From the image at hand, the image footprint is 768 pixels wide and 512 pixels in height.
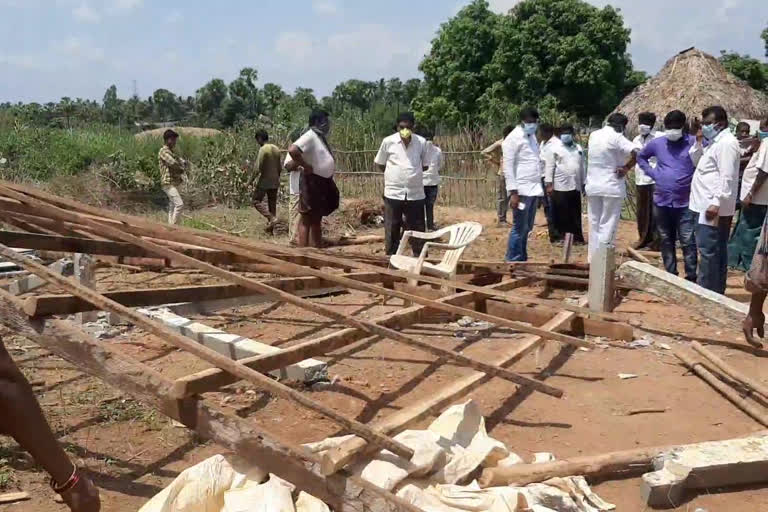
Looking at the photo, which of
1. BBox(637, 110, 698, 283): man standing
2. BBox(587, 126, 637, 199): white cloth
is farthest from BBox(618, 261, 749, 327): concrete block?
BBox(587, 126, 637, 199): white cloth

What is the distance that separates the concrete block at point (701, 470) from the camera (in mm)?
2975

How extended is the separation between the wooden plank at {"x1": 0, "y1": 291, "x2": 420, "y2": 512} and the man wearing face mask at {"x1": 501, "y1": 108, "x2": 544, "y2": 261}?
5563 mm

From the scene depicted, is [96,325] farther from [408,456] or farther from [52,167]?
[52,167]

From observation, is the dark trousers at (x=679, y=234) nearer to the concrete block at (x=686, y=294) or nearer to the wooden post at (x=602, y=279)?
the concrete block at (x=686, y=294)

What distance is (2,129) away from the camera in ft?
58.3

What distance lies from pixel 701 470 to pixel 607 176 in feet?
15.6

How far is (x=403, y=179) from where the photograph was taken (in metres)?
8.05

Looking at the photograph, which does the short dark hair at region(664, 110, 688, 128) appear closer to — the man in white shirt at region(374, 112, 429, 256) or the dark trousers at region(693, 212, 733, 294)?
the dark trousers at region(693, 212, 733, 294)

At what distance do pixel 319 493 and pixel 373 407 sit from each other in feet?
5.15

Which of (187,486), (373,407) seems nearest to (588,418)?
(373,407)

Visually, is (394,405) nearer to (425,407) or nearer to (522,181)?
(425,407)

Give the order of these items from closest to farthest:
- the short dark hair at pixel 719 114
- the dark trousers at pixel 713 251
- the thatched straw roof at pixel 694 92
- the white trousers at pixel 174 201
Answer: the dark trousers at pixel 713 251
the short dark hair at pixel 719 114
the white trousers at pixel 174 201
the thatched straw roof at pixel 694 92

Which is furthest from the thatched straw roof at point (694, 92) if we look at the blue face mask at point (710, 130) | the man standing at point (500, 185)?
the blue face mask at point (710, 130)

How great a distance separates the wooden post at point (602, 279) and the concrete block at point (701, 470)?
2.53m
